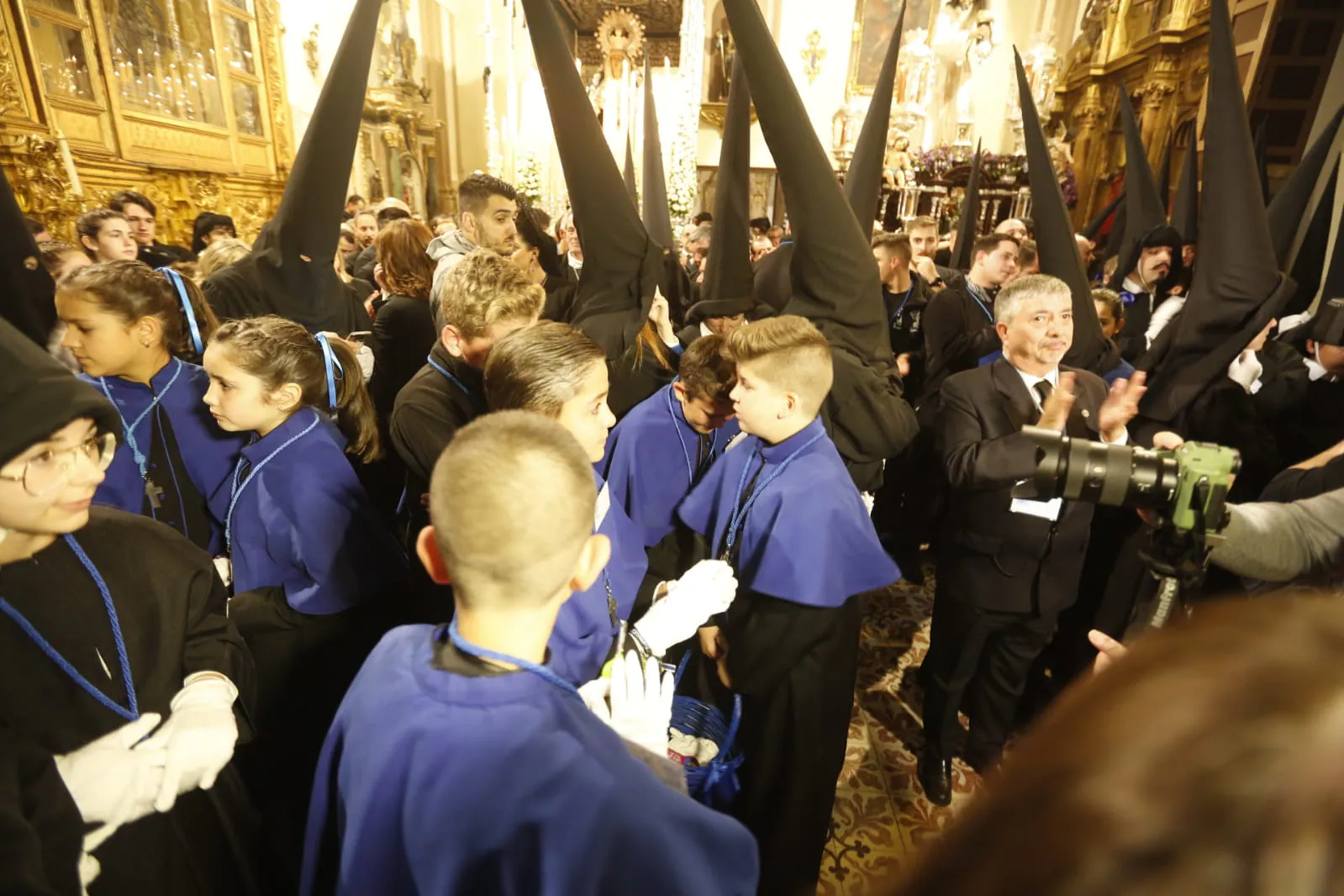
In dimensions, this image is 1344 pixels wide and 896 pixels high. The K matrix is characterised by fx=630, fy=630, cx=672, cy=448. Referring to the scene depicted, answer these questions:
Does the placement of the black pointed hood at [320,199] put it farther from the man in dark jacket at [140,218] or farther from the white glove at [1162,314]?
the white glove at [1162,314]

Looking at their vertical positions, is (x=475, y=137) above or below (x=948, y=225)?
above

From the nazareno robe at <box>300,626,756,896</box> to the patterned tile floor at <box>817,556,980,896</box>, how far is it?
1.37 meters

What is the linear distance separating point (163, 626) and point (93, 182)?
Result: 899 cm

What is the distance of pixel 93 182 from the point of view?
7.39 meters

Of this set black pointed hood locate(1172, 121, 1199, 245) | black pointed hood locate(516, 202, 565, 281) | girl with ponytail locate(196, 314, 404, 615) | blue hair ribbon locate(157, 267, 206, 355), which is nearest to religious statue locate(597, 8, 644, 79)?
black pointed hood locate(516, 202, 565, 281)

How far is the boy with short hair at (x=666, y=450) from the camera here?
8.03 ft

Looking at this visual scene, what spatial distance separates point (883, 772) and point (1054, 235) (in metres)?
2.45

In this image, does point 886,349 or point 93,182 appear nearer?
point 886,349

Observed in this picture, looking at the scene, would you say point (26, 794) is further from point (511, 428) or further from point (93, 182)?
point (93, 182)

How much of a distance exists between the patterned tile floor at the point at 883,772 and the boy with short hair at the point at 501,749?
140 cm

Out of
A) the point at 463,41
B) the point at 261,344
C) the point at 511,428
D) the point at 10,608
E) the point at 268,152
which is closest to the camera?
the point at 511,428

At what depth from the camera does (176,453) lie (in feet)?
7.13

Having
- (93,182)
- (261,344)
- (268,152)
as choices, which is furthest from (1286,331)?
(268,152)

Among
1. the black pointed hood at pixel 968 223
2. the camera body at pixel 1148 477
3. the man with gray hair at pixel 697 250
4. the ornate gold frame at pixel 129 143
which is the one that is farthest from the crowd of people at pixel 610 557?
the ornate gold frame at pixel 129 143
